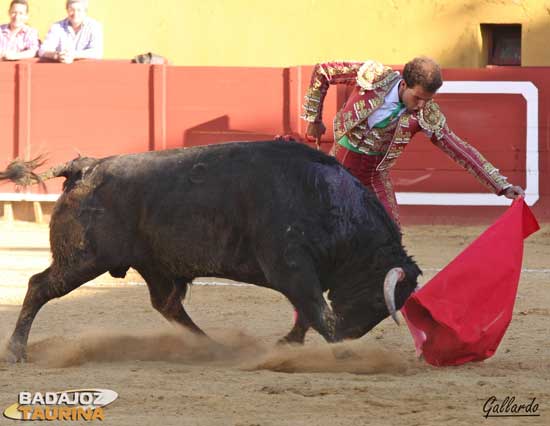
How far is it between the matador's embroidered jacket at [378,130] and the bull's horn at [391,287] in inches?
21.2

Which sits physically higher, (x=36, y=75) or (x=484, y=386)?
(x=36, y=75)

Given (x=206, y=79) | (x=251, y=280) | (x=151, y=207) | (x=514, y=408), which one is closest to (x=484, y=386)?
(x=514, y=408)

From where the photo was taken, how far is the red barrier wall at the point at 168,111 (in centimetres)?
872

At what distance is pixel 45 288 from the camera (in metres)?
4.27

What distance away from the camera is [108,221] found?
13.8 ft

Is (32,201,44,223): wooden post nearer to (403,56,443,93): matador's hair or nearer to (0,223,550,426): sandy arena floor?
(0,223,550,426): sandy arena floor

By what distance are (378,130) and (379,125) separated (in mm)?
20

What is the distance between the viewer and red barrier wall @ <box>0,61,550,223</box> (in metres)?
8.72

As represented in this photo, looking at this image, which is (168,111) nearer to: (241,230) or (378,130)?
(378,130)

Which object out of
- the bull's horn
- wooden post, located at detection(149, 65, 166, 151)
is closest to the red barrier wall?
wooden post, located at detection(149, 65, 166, 151)

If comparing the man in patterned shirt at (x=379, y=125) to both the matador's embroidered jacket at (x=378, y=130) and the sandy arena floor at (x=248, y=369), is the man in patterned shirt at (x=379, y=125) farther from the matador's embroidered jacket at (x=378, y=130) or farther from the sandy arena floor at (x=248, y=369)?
the sandy arena floor at (x=248, y=369)

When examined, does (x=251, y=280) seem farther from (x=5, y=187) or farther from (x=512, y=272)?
(x=5, y=187)

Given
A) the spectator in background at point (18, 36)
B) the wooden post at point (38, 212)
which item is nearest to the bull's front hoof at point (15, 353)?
the wooden post at point (38, 212)

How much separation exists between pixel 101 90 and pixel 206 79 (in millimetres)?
770
